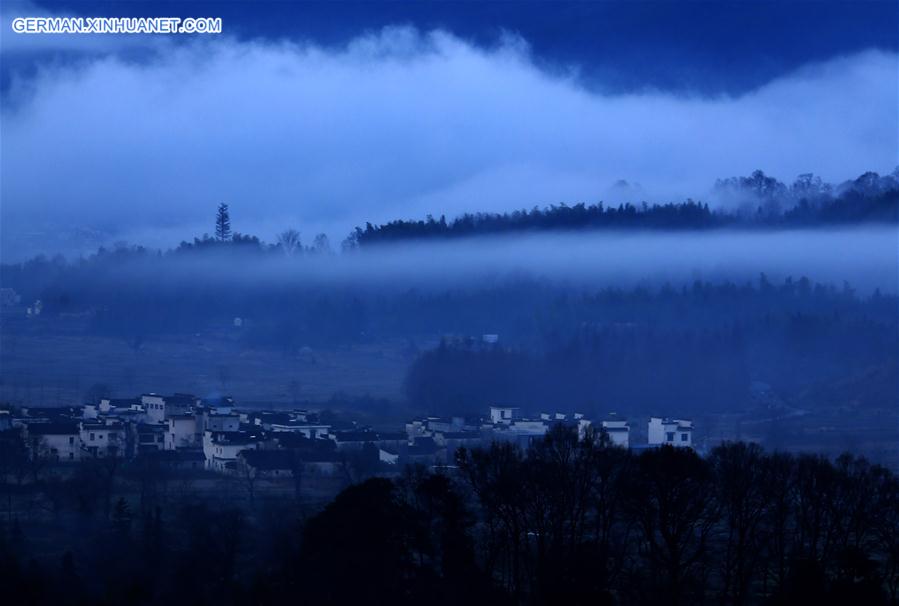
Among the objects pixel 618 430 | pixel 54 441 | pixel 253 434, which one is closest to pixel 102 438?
pixel 54 441

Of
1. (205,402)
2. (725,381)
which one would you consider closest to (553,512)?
(205,402)

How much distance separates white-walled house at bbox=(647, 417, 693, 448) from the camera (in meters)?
23.2

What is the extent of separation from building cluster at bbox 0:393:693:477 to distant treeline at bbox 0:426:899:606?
4171 millimetres

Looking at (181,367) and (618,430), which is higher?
(181,367)

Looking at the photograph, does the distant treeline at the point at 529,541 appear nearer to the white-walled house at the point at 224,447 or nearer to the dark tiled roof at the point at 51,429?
the white-walled house at the point at 224,447

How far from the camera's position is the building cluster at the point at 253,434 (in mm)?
19562

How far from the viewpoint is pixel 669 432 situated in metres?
23.6

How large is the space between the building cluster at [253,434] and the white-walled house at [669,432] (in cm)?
2

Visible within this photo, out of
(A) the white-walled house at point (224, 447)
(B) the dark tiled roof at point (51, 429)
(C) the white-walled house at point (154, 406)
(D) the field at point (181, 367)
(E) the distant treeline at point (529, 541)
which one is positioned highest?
(D) the field at point (181, 367)

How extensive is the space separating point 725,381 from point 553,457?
16699 millimetres

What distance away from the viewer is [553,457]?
14.0 m

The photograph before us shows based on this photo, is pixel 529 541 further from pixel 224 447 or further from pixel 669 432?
pixel 669 432

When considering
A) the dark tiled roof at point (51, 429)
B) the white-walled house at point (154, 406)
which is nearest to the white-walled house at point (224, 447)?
the dark tiled roof at point (51, 429)

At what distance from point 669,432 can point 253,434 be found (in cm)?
646
